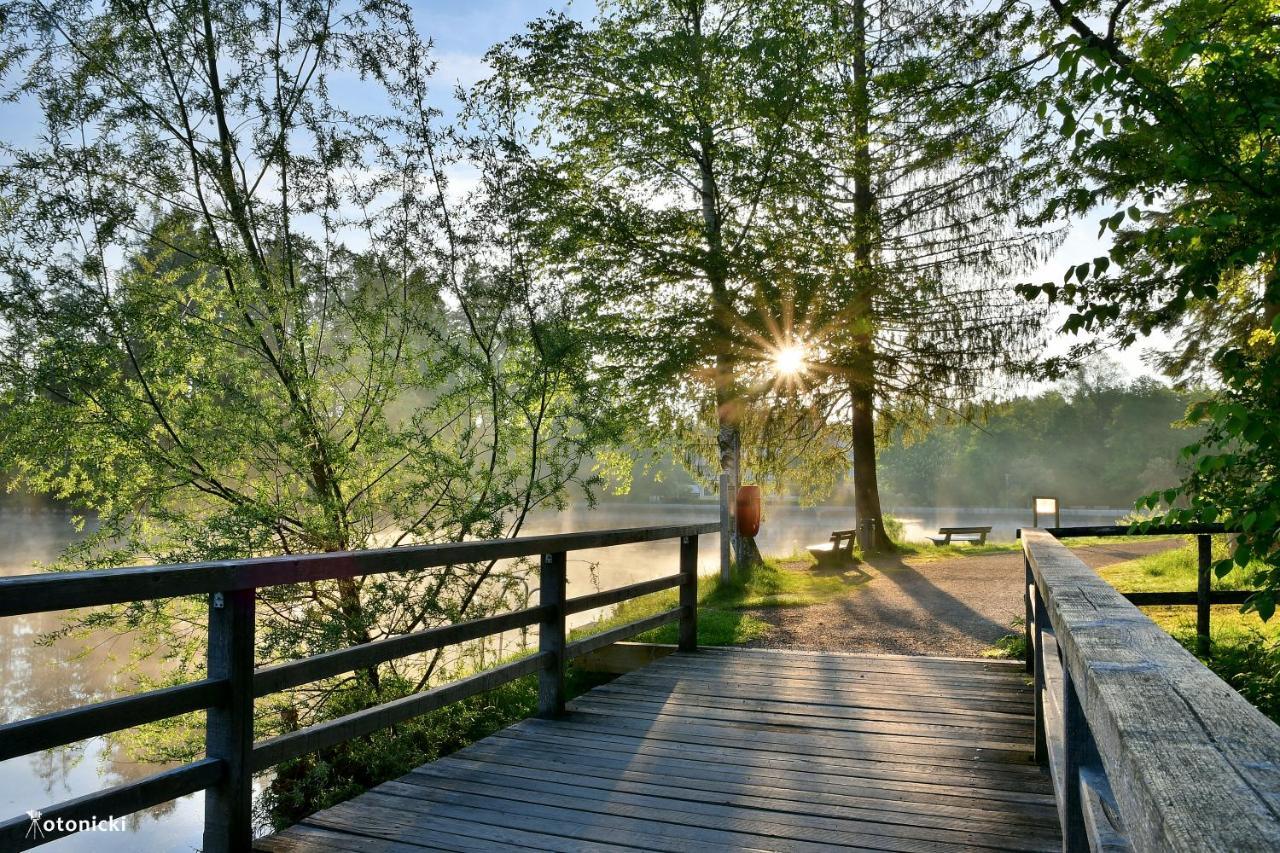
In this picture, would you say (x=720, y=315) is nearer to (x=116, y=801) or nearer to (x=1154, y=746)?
(x=116, y=801)

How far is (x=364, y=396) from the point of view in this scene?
26.0 feet

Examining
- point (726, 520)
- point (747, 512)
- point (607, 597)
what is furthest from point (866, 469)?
point (607, 597)

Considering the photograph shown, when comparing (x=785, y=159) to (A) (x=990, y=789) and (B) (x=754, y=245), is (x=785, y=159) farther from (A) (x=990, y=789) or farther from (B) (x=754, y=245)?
(A) (x=990, y=789)

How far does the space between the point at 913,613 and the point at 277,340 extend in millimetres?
7810

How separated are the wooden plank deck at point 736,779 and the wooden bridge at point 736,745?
0.02 m

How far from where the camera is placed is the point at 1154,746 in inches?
45.5

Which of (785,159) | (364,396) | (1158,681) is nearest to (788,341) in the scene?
(785,159)

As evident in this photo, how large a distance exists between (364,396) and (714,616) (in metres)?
4.94

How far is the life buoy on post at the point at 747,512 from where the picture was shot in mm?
13992

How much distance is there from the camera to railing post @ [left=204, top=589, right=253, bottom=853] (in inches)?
116

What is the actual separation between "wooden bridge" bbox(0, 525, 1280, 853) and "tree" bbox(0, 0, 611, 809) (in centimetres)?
263

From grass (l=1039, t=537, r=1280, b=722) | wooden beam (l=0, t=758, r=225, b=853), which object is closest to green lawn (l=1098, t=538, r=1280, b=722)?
grass (l=1039, t=537, r=1280, b=722)

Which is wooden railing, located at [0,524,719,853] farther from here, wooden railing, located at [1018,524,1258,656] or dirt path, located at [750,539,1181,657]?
dirt path, located at [750,539,1181,657]

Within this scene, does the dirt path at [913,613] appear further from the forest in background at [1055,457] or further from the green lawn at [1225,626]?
the forest in background at [1055,457]
